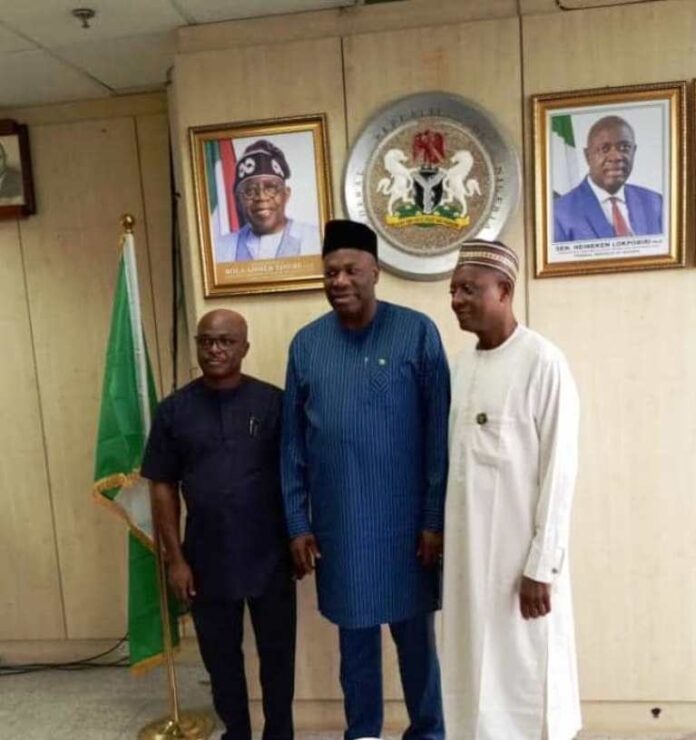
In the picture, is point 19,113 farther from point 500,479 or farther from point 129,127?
point 500,479

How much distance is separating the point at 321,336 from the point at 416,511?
53 centimetres

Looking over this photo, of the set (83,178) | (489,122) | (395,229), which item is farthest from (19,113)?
(489,122)

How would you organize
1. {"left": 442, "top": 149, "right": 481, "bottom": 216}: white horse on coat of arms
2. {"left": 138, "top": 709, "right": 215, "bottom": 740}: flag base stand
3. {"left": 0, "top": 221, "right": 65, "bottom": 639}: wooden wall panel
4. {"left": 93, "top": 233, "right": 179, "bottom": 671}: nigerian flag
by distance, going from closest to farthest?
{"left": 442, "top": 149, "right": 481, "bottom": 216}: white horse on coat of arms → {"left": 93, "top": 233, "right": 179, "bottom": 671}: nigerian flag → {"left": 138, "top": 709, "right": 215, "bottom": 740}: flag base stand → {"left": 0, "top": 221, "right": 65, "bottom": 639}: wooden wall panel

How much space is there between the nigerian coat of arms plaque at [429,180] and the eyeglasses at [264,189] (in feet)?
0.68

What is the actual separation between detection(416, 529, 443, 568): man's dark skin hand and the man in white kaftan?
0.29 feet

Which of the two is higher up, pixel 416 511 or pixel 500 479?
pixel 500 479

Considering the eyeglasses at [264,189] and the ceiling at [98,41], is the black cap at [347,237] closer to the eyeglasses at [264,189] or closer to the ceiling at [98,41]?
the eyeglasses at [264,189]

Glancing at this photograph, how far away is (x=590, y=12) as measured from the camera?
6.45 ft

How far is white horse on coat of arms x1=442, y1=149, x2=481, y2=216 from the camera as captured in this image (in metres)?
2.04

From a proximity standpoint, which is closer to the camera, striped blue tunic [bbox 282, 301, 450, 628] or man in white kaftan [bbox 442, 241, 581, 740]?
man in white kaftan [bbox 442, 241, 581, 740]

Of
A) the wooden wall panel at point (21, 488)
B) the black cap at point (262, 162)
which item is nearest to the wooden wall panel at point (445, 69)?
the black cap at point (262, 162)

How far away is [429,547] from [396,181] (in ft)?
3.50

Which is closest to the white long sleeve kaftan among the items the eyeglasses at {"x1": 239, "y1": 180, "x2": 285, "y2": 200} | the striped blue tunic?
the striped blue tunic

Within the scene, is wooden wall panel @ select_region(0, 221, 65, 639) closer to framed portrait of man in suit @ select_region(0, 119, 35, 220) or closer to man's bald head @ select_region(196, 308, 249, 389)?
framed portrait of man in suit @ select_region(0, 119, 35, 220)
